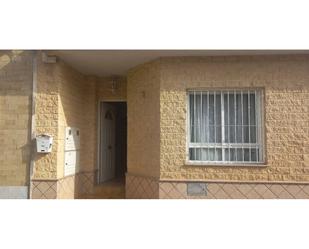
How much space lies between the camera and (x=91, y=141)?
919cm

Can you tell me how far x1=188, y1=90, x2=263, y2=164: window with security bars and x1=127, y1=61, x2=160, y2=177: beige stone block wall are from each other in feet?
2.81

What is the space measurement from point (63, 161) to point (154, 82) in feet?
9.91

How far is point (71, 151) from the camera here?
27.4 ft

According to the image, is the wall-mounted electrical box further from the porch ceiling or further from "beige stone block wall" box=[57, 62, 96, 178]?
the porch ceiling

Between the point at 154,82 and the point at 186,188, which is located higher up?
the point at 154,82

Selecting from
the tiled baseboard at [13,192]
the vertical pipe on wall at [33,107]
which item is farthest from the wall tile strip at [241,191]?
the tiled baseboard at [13,192]

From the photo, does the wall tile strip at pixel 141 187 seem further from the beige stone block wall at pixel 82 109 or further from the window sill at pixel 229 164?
the beige stone block wall at pixel 82 109

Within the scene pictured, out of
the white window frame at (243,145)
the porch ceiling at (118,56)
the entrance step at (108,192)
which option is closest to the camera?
the porch ceiling at (118,56)

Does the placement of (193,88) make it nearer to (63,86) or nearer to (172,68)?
(172,68)

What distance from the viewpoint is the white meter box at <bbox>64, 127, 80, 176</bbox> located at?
316 inches

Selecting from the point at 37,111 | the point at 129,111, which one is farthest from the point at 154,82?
the point at 37,111

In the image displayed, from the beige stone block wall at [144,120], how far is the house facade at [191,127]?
0.04 m

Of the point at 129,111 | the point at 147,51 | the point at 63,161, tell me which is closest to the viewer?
the point at 147,51

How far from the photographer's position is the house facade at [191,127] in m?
7.14
